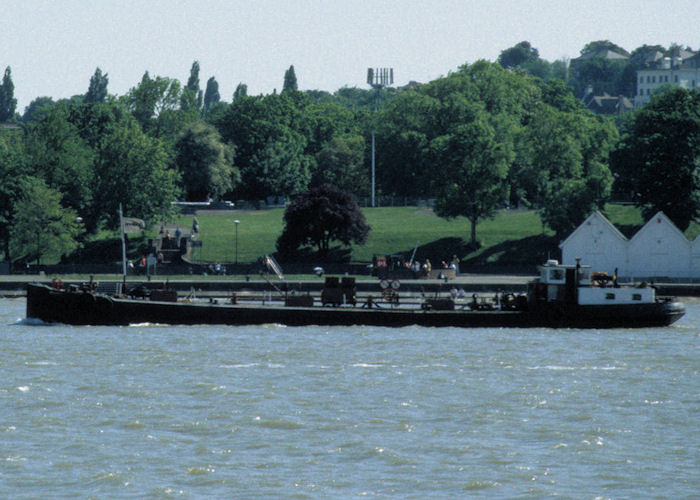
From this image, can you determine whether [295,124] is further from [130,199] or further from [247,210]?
[130,199]

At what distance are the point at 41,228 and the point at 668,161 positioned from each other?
170 ft

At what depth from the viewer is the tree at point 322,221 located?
345 ft

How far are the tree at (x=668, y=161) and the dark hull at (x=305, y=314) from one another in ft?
137

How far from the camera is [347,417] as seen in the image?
38.0 meters

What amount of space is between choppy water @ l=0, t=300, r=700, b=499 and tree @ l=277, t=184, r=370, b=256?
151 feet

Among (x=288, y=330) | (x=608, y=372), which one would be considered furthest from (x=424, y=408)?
(x=288, y=330)

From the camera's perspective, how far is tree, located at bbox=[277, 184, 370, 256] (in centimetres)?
10525

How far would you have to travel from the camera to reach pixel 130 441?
3444cm

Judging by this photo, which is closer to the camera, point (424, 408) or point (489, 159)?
point (424, 408)

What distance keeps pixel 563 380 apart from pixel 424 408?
8336 mm

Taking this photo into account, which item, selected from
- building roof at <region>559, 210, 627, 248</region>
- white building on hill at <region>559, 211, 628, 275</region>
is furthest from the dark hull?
building roof at <region>559, 210, 627, 248</region>

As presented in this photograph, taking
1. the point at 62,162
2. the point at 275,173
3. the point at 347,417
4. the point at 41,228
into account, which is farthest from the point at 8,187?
the point at 347,417

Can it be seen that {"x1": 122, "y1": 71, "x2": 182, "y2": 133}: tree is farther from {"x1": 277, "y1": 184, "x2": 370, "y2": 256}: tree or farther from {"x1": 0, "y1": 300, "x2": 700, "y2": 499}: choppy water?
{"x1": 0, "y1": 300, "x2": 700, "y2": 499}: choppy water

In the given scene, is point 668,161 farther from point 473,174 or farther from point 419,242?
point 419,242
